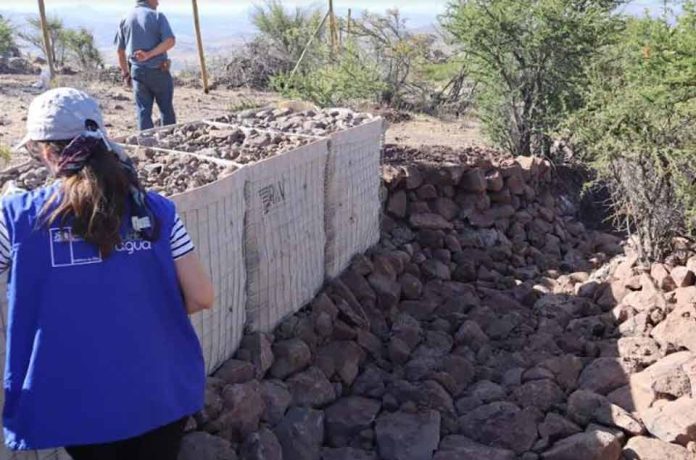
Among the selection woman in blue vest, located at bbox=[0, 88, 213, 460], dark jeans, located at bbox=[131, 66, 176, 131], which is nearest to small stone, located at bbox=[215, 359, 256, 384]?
woman in blue vest, located at bbox=[0, 88, 213, 460]

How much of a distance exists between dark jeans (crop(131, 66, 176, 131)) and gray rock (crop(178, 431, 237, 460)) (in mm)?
4764

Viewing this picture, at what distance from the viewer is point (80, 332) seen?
2.55 meters

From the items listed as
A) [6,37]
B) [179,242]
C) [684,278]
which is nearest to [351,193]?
[684,278]

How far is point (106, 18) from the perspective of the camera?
6141 centimetres

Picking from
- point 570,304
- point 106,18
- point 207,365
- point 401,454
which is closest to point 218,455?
point 207,365

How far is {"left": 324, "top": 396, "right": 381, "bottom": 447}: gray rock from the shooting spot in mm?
5117

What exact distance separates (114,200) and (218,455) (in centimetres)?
206

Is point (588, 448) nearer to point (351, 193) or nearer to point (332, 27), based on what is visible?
point (351, 193)

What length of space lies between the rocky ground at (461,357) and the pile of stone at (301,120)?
102 centimetres

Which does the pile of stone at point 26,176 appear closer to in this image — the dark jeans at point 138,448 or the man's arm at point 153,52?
the dark jeans at point 138,448

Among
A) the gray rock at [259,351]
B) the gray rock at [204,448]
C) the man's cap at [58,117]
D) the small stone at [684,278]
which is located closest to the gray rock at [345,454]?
the gray rock at [259,351]

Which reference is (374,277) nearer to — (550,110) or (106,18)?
(550,110)

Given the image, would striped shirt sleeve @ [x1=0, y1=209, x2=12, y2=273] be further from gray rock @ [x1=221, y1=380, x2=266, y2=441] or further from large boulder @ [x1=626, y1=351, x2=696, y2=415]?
large boulder @ [x1=626, y1=351, x2=696, y2=415]

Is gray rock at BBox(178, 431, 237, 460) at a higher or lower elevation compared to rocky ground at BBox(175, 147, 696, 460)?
higher
